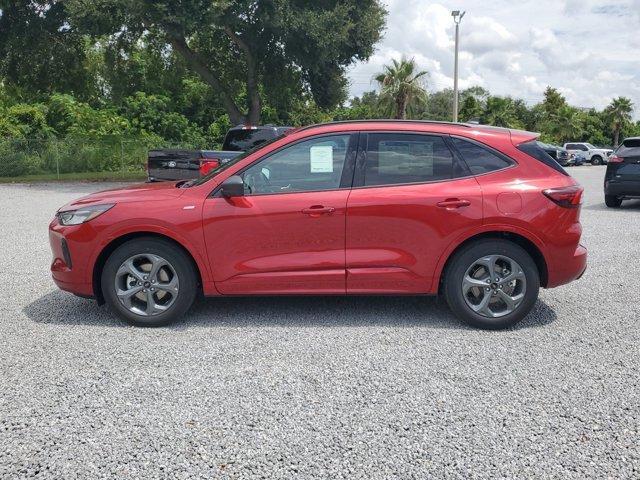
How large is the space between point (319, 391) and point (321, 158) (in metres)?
2.02

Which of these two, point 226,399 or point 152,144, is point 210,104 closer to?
point 152,144

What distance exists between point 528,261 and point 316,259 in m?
1.71

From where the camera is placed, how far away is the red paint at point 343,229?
4543 mm

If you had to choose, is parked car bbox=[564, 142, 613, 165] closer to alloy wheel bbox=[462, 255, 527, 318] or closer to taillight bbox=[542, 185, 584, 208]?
taillight bbox=[542, 185, 584, 208]

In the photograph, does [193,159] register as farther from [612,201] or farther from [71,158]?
A: [71,158]

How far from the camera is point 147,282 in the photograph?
466 centimetres

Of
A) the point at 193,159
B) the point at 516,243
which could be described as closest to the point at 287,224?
the point at 516,243

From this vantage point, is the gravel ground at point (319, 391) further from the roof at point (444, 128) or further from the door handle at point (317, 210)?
the roof at point (444, 128)

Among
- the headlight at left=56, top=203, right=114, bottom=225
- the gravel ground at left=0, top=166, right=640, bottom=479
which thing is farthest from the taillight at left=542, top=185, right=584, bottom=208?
the headlight at left=56, top=203, right=114, bottom=225

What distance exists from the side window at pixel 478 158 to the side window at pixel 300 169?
37.9 inches

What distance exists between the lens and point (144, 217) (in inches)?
180

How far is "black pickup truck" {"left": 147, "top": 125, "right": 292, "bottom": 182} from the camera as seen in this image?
38.9 ft

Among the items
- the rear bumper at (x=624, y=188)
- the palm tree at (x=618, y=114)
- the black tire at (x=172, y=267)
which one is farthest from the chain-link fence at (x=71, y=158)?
the palm tree at (x=618, y=114)

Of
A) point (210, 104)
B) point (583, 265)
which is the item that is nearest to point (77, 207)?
point (583, 265)
